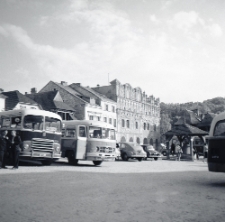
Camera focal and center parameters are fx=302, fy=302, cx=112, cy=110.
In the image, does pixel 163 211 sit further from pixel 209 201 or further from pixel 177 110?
pixel 177 110

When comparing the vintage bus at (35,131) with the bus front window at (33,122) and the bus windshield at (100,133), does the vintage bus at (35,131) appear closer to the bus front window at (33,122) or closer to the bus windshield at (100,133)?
the bus front window at (33,122)

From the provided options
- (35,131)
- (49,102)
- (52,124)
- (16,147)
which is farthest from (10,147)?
(49,102)

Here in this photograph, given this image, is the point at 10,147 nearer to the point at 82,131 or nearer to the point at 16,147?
the point at 16,147

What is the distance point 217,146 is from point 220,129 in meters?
0.57

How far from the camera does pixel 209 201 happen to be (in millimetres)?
6754

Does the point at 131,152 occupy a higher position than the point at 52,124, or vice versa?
the point at 52,124

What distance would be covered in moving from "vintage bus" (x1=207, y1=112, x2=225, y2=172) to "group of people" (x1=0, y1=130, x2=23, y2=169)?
346 inches

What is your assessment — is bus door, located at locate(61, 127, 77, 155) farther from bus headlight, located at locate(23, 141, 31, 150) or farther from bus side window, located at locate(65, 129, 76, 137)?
bus headlight, located at locate(23, 141, 31, 150)

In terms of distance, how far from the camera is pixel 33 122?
1638 cm

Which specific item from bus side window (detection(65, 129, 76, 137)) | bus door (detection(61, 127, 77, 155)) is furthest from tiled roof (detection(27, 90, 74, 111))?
bus side window (detection(65, 129, 76, 137))

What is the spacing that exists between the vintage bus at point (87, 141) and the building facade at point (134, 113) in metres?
38.7

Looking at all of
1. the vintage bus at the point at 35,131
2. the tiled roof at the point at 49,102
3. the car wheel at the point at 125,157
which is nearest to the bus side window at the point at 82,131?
the vintage bus at the point at 35,131

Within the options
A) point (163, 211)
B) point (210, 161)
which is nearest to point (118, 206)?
point (163, 211)

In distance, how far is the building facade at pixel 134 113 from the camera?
60.0 m
